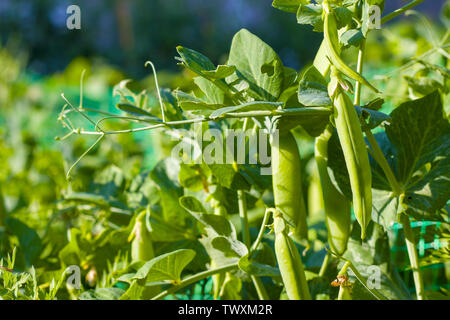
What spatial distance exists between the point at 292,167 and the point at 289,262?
0.06 m

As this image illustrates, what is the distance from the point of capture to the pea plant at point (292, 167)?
0.30 m

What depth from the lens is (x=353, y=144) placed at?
278 millimetres

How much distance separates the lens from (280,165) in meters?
0.33

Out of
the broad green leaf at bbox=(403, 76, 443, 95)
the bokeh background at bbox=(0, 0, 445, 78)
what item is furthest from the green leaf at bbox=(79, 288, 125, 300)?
the bokeh background at bbox=(0, 0, 445, 78)

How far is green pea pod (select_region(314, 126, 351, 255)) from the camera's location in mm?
345

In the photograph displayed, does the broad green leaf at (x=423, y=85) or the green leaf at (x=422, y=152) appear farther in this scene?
the broad green leaf at (x=423, y=85)

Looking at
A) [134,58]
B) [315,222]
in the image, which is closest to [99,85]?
[315,222]

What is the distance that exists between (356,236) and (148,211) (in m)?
0.18

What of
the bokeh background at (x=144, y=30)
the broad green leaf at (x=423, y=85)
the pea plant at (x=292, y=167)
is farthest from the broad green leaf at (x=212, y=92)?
the bokeh background at (x=144, y=30)

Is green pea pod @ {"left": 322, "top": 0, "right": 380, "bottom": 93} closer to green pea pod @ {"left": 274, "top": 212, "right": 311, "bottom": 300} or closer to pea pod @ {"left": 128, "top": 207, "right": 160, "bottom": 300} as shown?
green pea pod @ {"left": 274, "top": 212, "right": 311, "bottom": 300}

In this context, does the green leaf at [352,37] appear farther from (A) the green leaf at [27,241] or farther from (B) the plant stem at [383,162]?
(A) the green leaf at [27,241]

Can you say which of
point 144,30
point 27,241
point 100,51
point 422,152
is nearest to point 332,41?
point 422,152

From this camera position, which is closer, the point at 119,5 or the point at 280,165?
the point at 280,165
